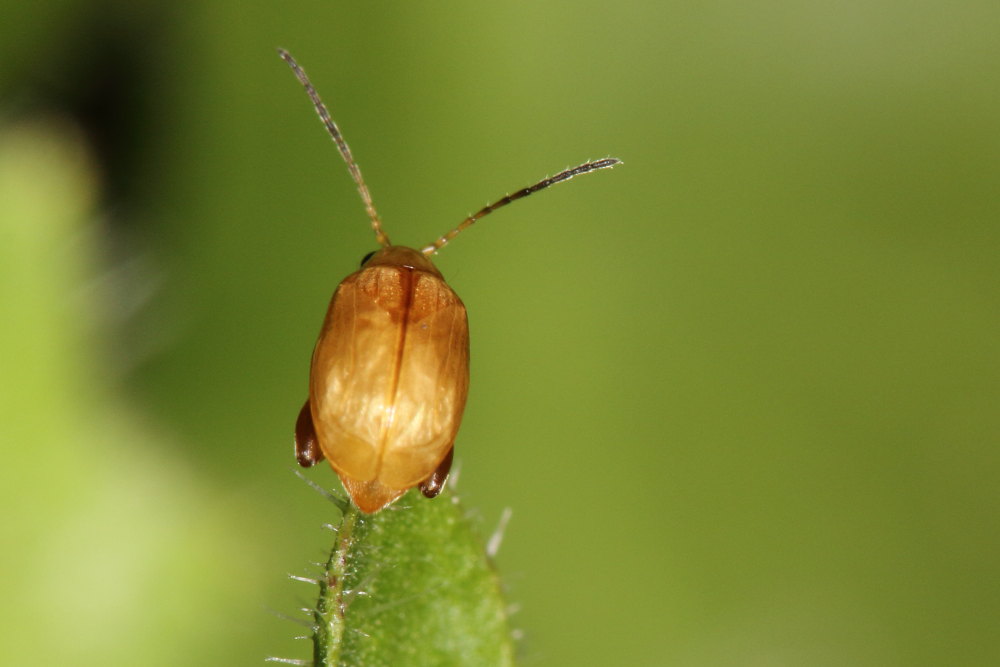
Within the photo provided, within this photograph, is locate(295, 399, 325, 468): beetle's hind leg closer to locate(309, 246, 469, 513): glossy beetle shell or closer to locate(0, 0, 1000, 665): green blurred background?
locate(309, 246, 469, 513): glossy beetle shell

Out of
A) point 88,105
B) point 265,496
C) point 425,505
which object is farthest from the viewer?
point 88,105

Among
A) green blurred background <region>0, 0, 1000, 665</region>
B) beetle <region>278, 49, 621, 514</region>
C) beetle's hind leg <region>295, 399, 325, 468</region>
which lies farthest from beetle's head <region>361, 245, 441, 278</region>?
green blurred background <region>0, 0, 1000, 665</region>

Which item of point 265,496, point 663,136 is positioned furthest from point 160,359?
point 663,136

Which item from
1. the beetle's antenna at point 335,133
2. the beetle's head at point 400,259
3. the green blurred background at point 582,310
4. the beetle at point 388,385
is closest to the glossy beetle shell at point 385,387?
the beetle at point 388,385

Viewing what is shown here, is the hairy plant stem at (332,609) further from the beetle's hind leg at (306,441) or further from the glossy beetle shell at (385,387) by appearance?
the beetle's hind leg at (306,441)

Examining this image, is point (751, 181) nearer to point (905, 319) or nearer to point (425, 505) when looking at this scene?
point (905, 319)

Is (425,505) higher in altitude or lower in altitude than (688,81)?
lower

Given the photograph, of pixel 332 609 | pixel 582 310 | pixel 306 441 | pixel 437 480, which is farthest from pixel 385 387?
pixel 582 310

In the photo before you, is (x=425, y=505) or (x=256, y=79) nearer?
(x=425, y=505)
